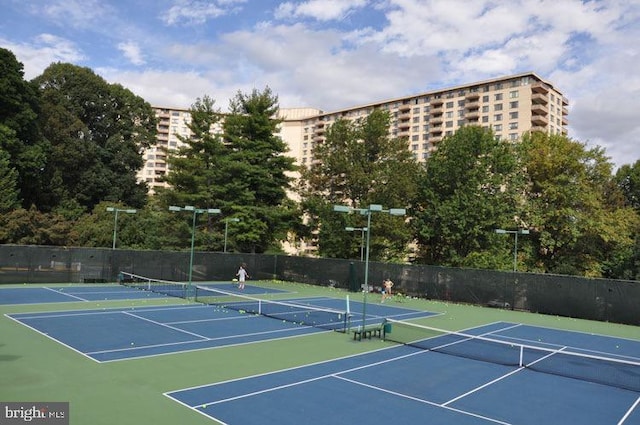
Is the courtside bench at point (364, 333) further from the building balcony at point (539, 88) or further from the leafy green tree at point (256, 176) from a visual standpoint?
the building balcony at point (539, 88)

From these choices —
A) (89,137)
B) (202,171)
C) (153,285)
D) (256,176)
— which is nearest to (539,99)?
(256,176)

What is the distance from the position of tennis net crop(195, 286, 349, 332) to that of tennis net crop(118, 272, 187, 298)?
6.31 ft

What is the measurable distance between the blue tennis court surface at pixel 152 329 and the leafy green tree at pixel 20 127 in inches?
1142

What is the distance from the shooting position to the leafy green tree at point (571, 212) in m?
42.8

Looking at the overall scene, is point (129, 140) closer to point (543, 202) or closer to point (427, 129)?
point (543, 202)

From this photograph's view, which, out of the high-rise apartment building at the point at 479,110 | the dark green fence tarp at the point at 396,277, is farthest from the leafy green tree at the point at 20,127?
the high-rise apartment building at the point at 479,110

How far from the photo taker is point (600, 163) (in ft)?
151

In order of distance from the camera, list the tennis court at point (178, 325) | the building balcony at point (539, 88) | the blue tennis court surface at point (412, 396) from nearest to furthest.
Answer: the blue tennis court surface at point (412, 396) → the tennis court at point (178, 325) → the building balcony at point (539, 88)

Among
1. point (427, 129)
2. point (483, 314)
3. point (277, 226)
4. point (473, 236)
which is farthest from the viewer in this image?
point (427, 129)

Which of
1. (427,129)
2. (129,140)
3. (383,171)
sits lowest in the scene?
(383,171)

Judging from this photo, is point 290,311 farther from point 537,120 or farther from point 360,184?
point 537,120

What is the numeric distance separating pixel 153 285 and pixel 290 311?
507 inches

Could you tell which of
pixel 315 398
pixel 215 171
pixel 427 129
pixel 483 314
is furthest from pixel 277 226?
pixel 427 129

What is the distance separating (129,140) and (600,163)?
2027 inches
